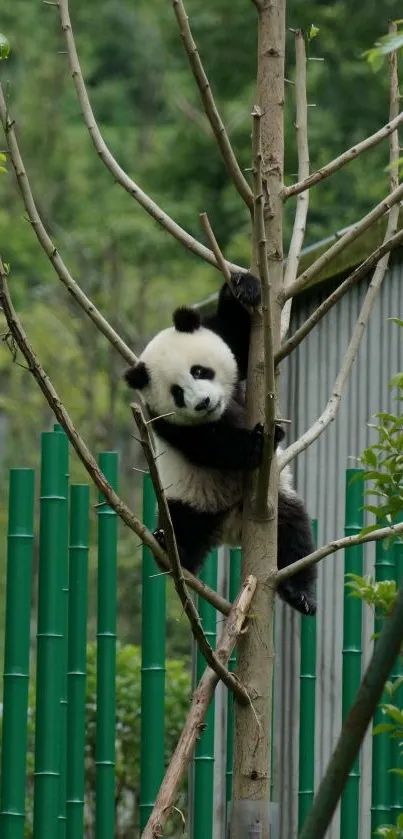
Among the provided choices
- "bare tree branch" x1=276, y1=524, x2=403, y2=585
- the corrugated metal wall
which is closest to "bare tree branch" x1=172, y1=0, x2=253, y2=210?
"bare tree branch" x1=276, y1=524, x2=403, y2=585

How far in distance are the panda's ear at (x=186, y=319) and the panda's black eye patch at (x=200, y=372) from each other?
0.14m

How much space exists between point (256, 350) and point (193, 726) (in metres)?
0.83

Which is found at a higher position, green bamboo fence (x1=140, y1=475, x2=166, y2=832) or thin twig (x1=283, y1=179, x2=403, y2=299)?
thin twig (x1=283, y1=179, x2=403, y2=299)

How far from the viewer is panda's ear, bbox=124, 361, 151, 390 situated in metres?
3.85

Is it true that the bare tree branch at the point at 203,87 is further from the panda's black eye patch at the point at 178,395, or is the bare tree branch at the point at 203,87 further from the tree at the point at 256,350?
the panda's black eye patch at the point at 178,395

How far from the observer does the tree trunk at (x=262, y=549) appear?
289 centimetres

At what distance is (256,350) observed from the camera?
3.05 m

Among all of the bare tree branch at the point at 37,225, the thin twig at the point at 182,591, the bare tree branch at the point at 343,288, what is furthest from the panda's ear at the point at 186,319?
the thin twig at the point at 182,591

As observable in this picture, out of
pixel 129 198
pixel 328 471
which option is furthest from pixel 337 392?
pixel 129 198

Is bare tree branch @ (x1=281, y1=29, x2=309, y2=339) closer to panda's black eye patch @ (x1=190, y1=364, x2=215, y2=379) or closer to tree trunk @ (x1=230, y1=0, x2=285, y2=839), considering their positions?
tree trunk @ (x1=230, y1=0, x2=285, y2=839)

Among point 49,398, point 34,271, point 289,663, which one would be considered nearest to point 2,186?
point 34,271

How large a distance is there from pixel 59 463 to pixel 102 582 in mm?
393

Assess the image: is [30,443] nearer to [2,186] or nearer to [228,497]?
[2,186]

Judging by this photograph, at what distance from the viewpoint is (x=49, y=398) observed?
2.63 metres
